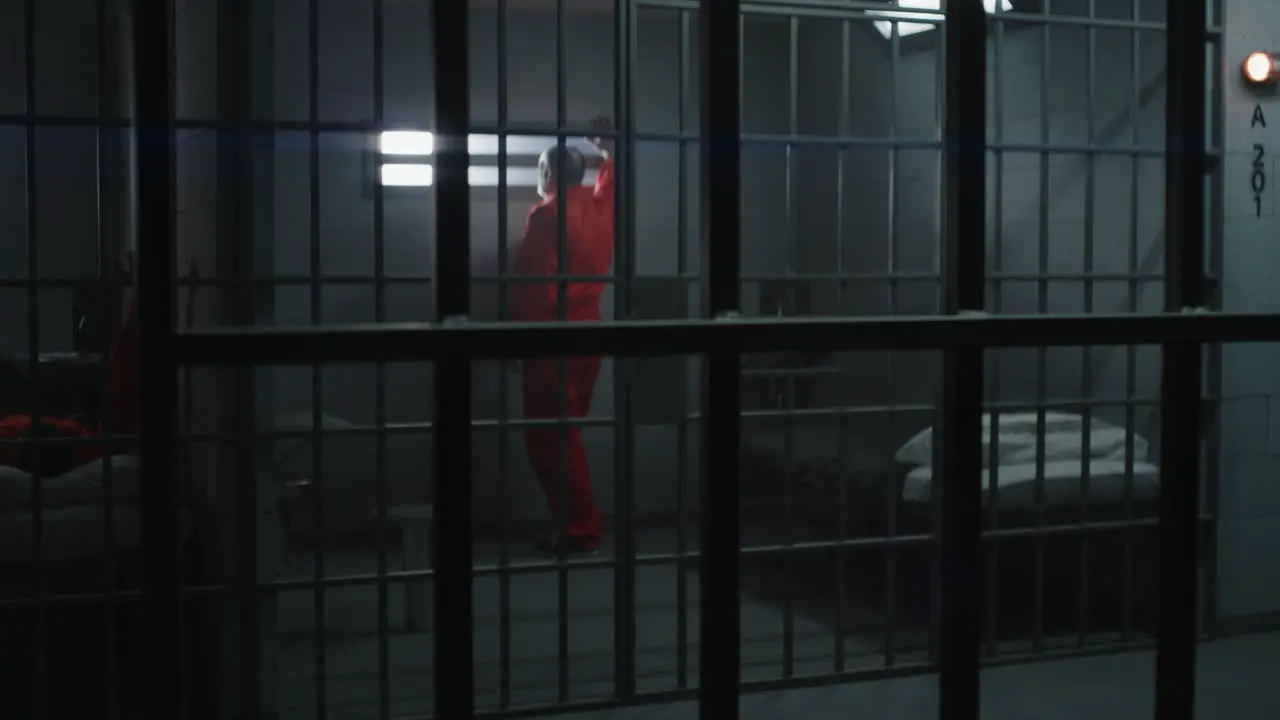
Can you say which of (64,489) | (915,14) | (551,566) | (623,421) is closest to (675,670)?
(551,566)

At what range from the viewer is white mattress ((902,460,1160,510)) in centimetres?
495

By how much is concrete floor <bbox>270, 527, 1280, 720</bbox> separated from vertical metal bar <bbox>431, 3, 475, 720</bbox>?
3.14 meters

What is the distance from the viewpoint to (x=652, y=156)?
7.95m

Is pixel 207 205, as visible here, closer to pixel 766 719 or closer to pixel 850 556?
pixel 766 719

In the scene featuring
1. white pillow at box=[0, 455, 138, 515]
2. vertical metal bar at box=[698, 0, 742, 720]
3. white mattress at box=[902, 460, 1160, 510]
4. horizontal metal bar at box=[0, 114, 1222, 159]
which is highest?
horizontal metal bar at box=[0, 114, 1222, 159]

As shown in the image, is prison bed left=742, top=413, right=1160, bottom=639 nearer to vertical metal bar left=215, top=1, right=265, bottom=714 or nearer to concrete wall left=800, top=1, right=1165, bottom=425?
concrete wall left=800, top=1, right=1165, bottom=425

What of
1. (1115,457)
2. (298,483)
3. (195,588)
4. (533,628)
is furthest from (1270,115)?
(195,588)

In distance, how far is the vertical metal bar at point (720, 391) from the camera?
41.4 inches

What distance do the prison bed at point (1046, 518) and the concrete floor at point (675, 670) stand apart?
288mm

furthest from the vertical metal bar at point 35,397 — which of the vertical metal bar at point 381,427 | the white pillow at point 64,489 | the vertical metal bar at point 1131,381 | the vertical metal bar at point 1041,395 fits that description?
the vertical metal bar at point 1131,381

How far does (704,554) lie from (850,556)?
17.9ft

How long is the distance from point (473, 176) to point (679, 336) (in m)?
6.66

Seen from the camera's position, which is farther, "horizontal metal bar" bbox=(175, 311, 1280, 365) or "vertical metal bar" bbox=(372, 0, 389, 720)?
"vertical metal bar" bbox=(372, 0, 389, 720)

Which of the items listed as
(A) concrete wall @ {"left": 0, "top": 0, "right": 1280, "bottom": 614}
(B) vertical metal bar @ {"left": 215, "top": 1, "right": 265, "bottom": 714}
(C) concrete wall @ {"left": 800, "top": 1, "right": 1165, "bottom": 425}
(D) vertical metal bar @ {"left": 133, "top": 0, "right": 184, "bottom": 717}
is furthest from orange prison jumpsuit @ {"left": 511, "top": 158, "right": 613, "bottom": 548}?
(D) vertical metal bar @ {"left": 133, "top": 0, "right": 184, "bottom": 717}
